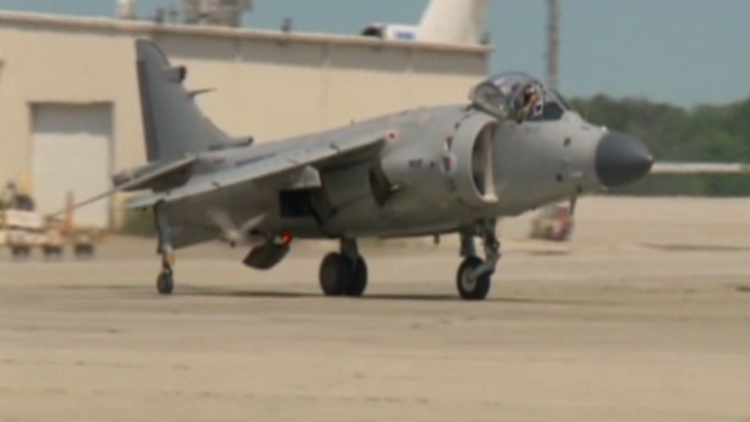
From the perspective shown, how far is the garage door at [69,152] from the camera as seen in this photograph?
5297 cm

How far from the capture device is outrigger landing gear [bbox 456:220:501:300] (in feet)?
85.7

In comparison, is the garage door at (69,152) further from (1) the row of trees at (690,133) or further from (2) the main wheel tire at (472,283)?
(1) the row of trees at (690,133)

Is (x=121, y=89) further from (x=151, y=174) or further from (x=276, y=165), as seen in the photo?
(x=276, y=165)

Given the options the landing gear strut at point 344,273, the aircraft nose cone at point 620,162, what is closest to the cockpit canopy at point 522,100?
the aircraft nose cone at point 620,162

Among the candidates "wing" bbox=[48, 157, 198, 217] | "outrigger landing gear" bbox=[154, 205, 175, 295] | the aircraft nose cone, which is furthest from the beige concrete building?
the aircraft nose cone

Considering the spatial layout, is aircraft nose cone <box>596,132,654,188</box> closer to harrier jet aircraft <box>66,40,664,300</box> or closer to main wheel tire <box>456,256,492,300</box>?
harrier jet aircraft <box>66,40,664,300</box>

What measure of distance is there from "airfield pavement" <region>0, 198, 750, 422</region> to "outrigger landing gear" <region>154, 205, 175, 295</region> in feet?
1.50

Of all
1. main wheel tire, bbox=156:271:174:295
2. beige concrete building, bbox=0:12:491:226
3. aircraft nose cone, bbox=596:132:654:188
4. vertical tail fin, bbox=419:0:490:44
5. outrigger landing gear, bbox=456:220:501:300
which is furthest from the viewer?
vertical tail fin, bbox=419:0:490:44

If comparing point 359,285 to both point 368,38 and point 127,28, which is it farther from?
point 368,38

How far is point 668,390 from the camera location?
47.4 ft

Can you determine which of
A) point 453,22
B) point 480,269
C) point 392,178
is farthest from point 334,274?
point 453,22

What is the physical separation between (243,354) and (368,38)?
1643 inches

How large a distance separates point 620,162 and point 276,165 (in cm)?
425

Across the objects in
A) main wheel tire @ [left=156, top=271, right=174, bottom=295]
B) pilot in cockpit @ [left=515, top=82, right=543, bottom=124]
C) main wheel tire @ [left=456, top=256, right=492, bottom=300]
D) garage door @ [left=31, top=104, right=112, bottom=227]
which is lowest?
garage door @ [left=31, top=104, right=112, bottom=227]
